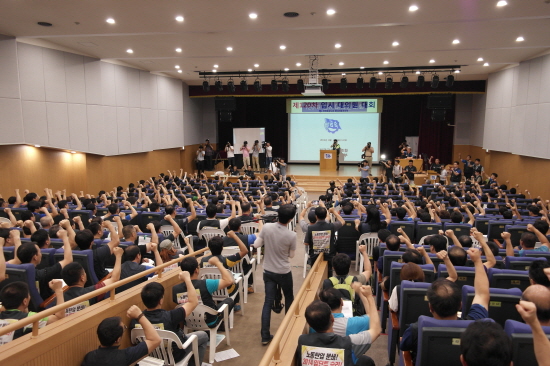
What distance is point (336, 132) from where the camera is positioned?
20344 mm

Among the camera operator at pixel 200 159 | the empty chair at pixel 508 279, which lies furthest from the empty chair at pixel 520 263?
the camera operator at pixel 200 159

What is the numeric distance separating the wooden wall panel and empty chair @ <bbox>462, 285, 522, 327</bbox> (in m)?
10.5

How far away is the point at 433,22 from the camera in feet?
27.4

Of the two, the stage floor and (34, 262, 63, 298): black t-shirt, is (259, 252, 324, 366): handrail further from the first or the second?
the stage floor

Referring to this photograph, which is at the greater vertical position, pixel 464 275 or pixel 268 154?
pixel 268 154

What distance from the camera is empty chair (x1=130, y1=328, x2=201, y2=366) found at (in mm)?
2836

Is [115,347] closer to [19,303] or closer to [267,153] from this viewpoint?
[19,303]

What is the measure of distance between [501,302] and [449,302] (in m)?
0.82

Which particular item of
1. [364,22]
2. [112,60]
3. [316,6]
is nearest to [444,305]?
[316,6]

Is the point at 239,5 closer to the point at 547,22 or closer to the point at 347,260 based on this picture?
the point at 347,260

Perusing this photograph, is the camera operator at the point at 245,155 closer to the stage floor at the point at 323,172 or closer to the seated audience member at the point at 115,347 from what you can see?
the stage floor at the point at 323,172

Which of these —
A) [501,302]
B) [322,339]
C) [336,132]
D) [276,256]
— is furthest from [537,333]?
[336,132]

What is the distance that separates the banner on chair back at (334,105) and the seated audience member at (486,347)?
18862mm

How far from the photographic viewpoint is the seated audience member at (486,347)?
174 cm
